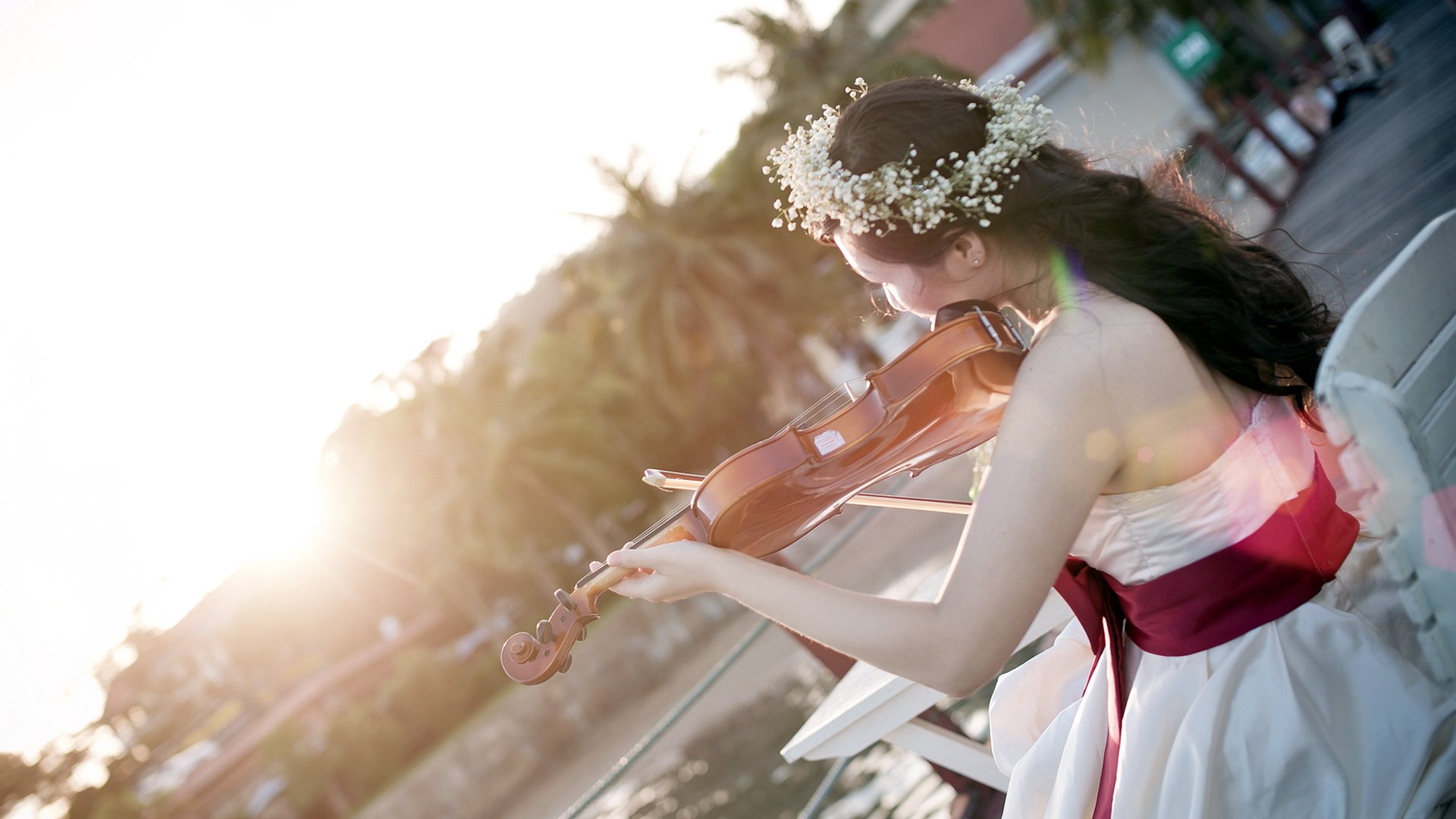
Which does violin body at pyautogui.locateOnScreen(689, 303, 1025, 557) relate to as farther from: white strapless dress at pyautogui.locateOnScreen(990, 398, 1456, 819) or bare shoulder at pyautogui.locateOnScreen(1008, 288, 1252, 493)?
white strapless dress at pyautogui.locateOnScreen(990, 398, 1456, 819)

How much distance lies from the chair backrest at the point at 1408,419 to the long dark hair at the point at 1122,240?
35 centimetres

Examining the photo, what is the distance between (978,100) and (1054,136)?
261 mm

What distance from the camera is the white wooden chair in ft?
7.52

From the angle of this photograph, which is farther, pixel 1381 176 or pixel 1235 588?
pixel 1381 176

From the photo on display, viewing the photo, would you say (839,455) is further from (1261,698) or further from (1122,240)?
(1261,698)

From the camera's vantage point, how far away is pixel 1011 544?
4.62 ft

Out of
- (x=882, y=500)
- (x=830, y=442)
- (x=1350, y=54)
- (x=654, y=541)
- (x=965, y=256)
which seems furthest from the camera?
(x=1350, y=54)

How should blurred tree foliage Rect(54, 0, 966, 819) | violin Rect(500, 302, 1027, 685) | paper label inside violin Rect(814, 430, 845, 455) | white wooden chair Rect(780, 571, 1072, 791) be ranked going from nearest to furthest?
violin Rect(500, 302, 1027, 685)
paper label inside violin Rect(814, 430, 845, 455)
white wooden chair Rect(780, 571, 1072, 791)
blurred tree foliage Rect(54, 0, 966, 819)

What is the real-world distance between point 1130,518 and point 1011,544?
330 millimetres

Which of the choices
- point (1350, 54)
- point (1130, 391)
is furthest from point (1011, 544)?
point (1350, 54)

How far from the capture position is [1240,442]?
1.65m

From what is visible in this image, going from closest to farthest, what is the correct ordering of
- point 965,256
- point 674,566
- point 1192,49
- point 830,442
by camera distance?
point 674,566 < point 965,256 < point 830,442 < point 1192,49

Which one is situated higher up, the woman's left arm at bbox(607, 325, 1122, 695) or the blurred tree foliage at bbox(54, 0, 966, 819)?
the blurred tree foliage at bbox(54, 0, 966, 819)

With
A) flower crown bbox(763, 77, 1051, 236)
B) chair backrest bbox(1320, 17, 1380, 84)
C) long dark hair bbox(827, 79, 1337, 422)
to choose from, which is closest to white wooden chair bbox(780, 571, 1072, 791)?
long dark hair bbox(827, 79, 1337, 422)
